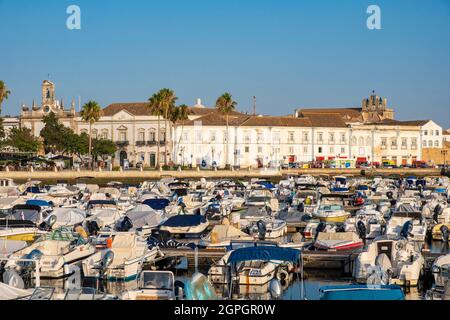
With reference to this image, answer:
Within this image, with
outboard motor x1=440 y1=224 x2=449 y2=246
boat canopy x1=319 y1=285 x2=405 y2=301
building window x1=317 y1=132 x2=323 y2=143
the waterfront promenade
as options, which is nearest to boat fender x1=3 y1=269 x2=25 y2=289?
boat canopy x1=319 y1=285 x2=405 y2=301

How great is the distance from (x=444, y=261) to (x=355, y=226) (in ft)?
40.9

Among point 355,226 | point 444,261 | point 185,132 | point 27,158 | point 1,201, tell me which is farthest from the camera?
point 185,132

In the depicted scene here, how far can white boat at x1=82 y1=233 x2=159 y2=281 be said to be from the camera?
27641 mm

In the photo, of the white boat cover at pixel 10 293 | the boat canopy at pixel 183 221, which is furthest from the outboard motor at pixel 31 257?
the boat canopy at pixel 183 221

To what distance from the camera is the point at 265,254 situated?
25.7 meters

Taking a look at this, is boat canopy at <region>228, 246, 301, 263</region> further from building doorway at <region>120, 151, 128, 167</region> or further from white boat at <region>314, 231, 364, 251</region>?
building doorway at <region>120, 151, 128, 167</region>

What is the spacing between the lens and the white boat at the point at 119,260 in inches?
1088

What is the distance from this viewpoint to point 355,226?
39656 mm

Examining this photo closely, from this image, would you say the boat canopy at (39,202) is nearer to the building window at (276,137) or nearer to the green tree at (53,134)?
the green tree at (53,134)
